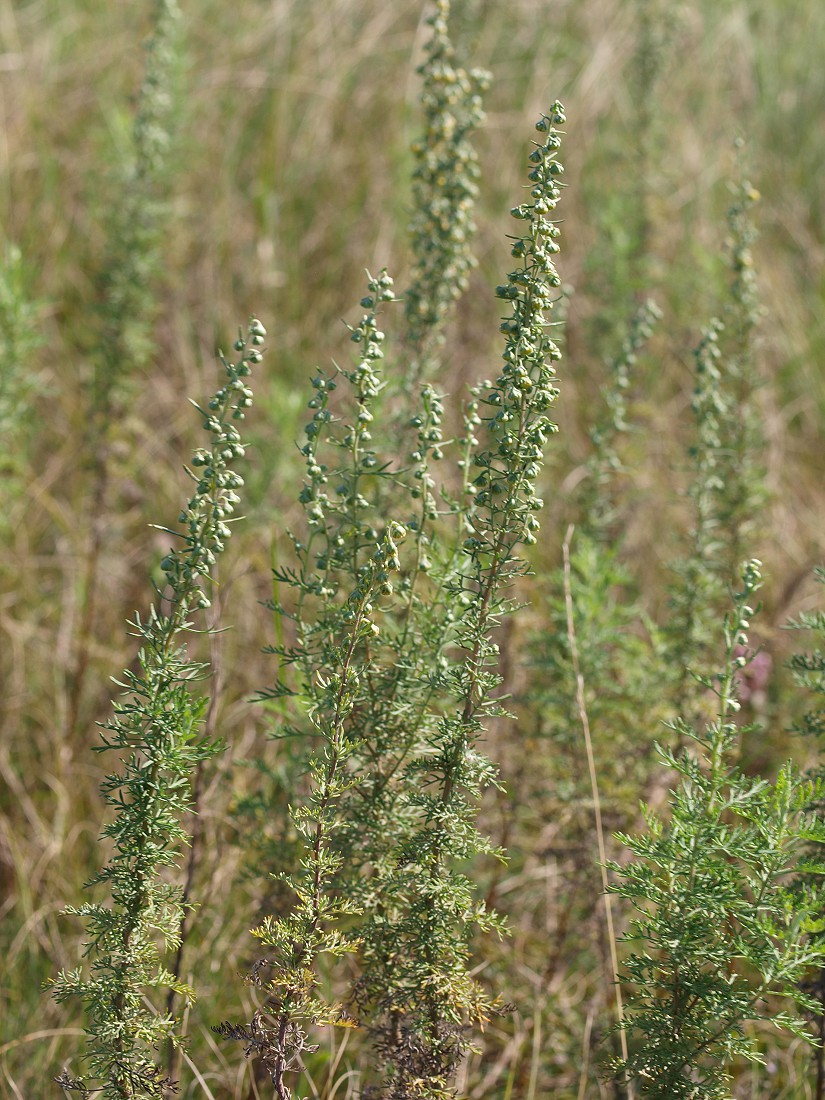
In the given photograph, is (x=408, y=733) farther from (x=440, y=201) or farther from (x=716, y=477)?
(x=440, y=201)

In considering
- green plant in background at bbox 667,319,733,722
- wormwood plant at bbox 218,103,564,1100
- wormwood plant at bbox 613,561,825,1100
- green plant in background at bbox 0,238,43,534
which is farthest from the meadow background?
wormwood plant at bbox 613,561,825,1100

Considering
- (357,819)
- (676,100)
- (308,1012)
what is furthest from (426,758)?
(676,100)

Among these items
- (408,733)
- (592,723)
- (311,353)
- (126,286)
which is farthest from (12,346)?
(311,353)

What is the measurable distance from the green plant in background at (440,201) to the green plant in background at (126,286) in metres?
1.36

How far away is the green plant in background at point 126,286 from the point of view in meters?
4.22

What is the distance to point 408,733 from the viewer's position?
2.43 m

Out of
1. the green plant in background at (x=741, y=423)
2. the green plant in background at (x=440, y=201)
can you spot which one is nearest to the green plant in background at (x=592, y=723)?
the green plant in background at (x=741, y=423)

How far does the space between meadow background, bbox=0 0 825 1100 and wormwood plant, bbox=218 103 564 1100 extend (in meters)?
0.52

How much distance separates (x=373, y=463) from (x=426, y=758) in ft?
2.29

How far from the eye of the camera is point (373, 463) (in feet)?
8.52

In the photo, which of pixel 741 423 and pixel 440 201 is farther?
pixel 741 423

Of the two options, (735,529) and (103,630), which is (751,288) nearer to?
(735,529)

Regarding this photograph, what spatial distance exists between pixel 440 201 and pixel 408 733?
1662 mm

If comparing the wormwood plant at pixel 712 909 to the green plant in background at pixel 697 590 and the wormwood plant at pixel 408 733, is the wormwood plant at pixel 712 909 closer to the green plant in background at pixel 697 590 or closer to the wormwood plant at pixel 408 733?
the wormwood plant at pixel 408 733
